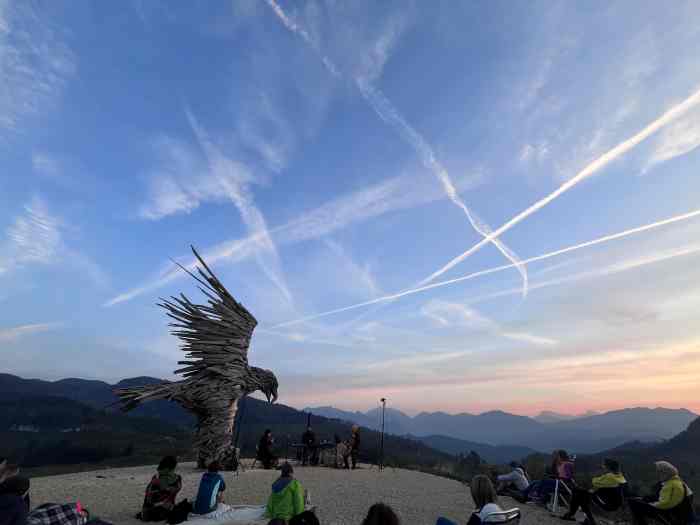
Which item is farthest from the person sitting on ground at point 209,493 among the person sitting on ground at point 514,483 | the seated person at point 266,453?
the seated person at point 266,453

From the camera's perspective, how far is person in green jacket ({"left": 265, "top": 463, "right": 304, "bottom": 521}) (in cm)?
591

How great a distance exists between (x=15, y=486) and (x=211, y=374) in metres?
8.65

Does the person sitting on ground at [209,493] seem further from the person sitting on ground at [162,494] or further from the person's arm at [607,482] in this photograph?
the person's arm at [607,482]

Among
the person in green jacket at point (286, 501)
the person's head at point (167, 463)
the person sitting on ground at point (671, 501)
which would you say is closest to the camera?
the person in green jacket at point (286, 501)

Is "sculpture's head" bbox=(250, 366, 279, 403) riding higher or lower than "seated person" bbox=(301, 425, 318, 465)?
higher

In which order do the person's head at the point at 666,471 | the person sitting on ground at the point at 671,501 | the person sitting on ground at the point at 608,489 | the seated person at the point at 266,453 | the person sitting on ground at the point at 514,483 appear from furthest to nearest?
the seated person at the point at 266,453 < the person sitting on ground at the point at 514,483 < the person sitting on ground at the point at 608,489 < the person's head at the point at 666,471 < the person sitting on ground at the point at 671,501

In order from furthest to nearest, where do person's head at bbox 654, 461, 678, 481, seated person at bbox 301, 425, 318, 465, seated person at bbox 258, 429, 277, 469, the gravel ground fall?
seated person at bbox 301, 425, 318, 465, seated person at bbox 258, 429, 277, 469, the gravel ground, person's head at bbox 654, 461, 678, 481

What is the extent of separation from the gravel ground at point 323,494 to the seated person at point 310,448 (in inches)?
87.0

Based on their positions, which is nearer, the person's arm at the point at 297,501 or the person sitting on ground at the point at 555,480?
the person's arm at the point at 297,501

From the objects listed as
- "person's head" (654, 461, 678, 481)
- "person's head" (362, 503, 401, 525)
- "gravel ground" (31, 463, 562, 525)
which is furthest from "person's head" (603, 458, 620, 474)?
"person's head" (362, 503, 401, 525)

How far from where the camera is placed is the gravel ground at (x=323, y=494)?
28.1 feet

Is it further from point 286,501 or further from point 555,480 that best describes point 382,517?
point 555,480

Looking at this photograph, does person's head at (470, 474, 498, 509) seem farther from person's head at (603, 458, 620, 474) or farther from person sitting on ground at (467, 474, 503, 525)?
person's head at (603, 458, 620, 474)

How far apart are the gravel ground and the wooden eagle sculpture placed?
3.44ft
